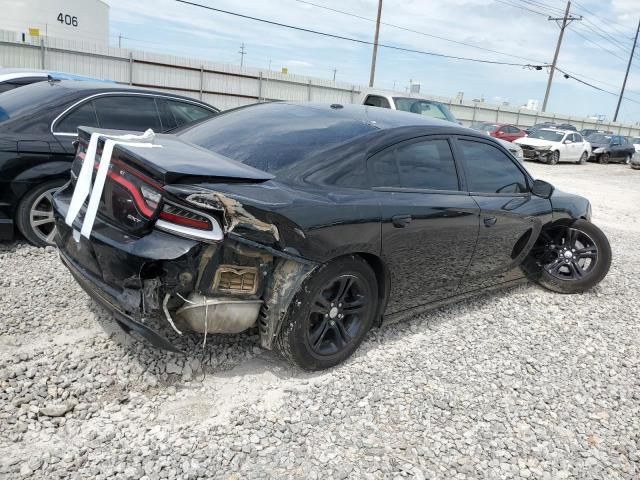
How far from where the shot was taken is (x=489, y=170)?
165 inches

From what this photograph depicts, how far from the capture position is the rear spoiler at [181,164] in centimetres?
251

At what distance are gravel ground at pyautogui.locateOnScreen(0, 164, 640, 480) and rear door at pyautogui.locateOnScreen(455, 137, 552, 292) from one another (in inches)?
19.7

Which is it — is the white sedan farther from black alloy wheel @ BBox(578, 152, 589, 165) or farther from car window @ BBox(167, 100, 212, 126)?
car window @ BBox(167, 100, 212, 126)

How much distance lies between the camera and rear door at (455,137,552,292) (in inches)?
157

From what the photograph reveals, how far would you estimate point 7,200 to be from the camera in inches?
175

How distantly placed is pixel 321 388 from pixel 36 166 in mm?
3228

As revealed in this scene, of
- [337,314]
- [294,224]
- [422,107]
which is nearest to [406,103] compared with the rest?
[422,107]

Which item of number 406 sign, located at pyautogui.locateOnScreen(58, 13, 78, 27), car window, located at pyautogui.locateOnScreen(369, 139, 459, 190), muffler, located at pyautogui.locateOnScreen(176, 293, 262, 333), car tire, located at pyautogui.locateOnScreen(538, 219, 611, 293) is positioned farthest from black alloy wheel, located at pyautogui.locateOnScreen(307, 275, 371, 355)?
number 406 sign, located at pyautogui.locateOnScreen(58, 13, 78, 27)

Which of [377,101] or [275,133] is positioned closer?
[275,133]

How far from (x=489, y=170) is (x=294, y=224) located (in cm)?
214

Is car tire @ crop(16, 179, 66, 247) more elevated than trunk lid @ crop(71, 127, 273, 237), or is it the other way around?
trunk lid @ crop(71, 127, 273, 237)

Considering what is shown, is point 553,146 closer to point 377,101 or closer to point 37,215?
point 377,101

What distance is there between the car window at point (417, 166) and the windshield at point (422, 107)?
8592 mm

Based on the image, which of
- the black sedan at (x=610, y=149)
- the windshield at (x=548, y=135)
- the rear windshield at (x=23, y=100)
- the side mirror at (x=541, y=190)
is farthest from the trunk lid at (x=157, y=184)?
the black sedan at (x=610, y=149)
